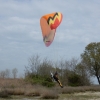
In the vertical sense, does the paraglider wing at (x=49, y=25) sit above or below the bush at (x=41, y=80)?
above

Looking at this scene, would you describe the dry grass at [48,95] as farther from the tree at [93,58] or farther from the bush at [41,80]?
the tree at [93,58]

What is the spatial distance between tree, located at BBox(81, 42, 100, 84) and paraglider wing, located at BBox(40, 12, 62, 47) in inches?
1345

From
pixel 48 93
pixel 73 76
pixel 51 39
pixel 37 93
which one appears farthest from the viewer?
pixel 73 76

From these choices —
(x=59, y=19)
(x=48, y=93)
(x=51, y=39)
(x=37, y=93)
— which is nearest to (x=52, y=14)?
(x=59, y=19)

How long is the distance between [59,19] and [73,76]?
29.0 metres

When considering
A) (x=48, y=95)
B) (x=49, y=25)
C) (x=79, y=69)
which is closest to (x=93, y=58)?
(x=79, y=69)

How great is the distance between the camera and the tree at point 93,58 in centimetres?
5403

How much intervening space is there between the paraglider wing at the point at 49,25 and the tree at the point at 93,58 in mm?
34163

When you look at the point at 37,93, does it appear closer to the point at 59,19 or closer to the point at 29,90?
the point at 29,90

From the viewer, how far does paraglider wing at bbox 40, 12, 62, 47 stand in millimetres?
20391

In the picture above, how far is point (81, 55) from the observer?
2196 inches

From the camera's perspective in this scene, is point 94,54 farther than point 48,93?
Yes

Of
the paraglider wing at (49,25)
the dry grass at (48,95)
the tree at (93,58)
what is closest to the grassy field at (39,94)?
the dry grass at (48,95)

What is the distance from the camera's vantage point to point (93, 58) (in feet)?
179
